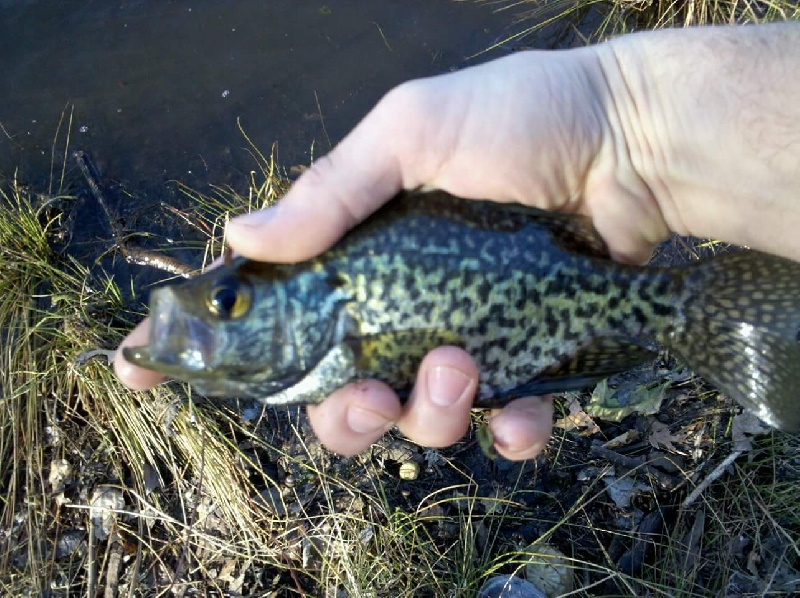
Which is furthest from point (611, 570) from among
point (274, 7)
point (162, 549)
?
point (274, 7)

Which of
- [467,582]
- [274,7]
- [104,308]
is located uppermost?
[274,7]

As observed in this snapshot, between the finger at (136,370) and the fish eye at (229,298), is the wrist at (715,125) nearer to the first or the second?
the fish eye at (229,298)

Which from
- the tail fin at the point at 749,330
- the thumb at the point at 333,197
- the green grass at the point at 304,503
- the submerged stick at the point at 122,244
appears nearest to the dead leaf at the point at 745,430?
the green grass at the point at 304,503

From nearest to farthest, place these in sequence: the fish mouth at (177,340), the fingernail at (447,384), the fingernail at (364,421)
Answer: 1. the fish mouth at (177,340)
2. the fingernail at (447,384)
3. the fingernail at (364,421)

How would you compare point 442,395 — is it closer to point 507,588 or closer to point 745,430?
point 507,588

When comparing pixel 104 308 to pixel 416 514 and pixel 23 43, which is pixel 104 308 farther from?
pixel 23 43

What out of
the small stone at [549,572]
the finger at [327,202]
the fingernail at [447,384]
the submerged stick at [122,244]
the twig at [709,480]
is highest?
the finger at [327,202]

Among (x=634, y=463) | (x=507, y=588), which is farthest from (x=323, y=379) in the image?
(x=634, y=463)
